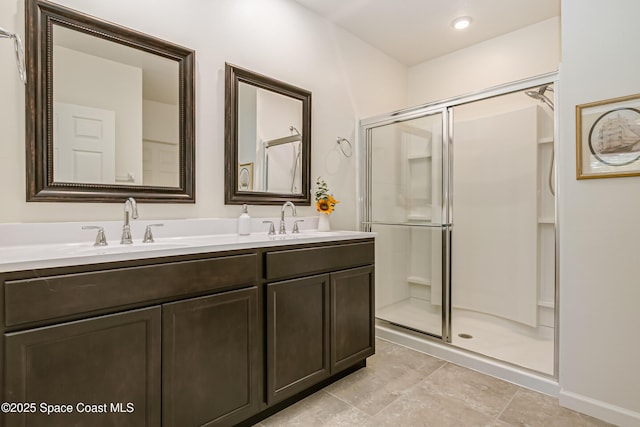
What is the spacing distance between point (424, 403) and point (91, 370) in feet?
5.36

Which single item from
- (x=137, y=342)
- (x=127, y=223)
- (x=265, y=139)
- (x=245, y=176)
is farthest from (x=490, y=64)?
(x=137, y=342)

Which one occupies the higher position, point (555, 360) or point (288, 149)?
point (288, 149)

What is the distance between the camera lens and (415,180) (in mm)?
2738

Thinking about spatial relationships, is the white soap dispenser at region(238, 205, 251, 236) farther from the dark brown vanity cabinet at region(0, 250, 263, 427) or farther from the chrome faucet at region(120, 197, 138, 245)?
the chrome faucet at region(120, 197, 138, 245)

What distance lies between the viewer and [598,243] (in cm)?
174

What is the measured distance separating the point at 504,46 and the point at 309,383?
3.27 meters

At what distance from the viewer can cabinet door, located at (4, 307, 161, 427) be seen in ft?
3.30

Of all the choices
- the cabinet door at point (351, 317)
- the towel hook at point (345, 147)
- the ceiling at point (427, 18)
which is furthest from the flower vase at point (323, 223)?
the ceiling at point (427, 18)

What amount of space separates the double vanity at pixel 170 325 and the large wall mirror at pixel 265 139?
0.38 meters

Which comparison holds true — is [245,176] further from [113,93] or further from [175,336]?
[175,336]

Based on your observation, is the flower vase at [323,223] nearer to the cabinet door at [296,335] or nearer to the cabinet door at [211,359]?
the cabinet door at [296,335]

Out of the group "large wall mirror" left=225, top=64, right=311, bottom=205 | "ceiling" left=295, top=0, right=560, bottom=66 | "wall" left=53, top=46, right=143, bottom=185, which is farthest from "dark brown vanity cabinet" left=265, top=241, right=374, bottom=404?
"ceiling" left=295, top=0, right=560, bottom=66

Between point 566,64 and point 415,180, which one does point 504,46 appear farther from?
point 415,180

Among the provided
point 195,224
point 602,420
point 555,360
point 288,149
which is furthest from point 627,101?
point 195,224
